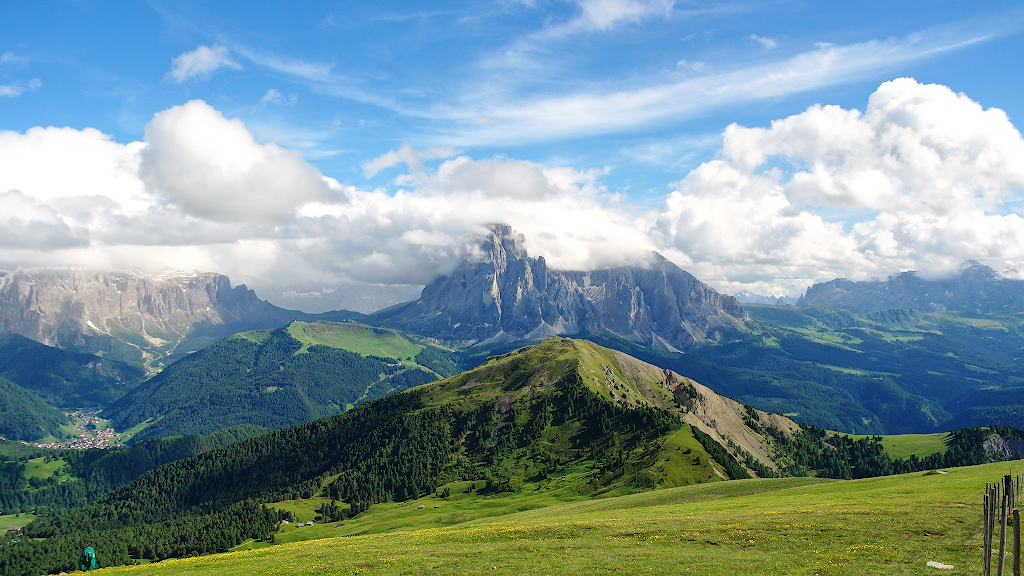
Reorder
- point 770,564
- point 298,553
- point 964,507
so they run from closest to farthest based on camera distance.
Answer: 1. point 770,564
2. point 964,507
3. point 298,553

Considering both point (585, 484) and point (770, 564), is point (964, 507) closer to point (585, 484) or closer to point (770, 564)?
point (770, 564)

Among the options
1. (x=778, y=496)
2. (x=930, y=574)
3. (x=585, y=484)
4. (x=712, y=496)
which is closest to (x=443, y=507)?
(x=585, y=484)

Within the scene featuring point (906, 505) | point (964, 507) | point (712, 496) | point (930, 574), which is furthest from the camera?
point (712, 496)

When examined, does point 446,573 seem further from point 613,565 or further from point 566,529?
point 566,529

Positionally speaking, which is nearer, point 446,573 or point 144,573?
point 446,573

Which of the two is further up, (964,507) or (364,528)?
(964,507)

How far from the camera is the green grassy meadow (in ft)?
140

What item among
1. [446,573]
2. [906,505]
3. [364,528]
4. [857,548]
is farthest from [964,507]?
[364,528]

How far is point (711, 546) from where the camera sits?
163 feet

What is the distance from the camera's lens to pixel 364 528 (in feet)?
572

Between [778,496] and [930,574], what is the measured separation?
54.4 metres

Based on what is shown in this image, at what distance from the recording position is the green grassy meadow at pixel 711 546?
4262cm

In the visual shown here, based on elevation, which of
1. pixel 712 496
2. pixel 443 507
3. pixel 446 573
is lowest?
pixel 443 507

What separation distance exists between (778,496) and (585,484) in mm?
101802
